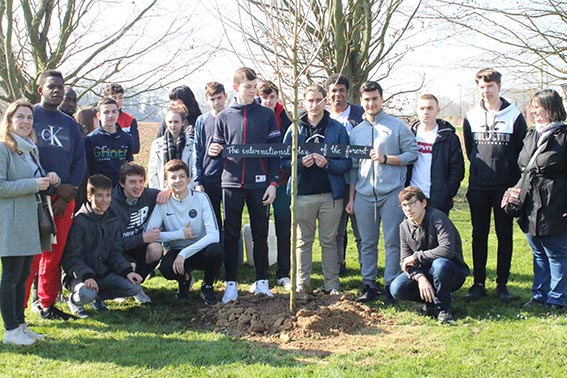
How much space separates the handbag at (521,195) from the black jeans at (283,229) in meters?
2.24

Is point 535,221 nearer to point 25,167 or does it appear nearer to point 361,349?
point 361,349

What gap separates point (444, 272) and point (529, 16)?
10.4 m

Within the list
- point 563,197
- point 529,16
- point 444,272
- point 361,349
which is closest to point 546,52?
point 529,16

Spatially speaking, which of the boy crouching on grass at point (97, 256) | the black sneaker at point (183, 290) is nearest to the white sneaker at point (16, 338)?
the boy crouching on grass at point (97, 256)

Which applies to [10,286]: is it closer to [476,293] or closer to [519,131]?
[476,293]

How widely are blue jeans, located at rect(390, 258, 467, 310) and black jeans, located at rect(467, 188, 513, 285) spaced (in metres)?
0.75

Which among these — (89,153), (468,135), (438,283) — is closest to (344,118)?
(468,135)

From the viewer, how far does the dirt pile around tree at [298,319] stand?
501 centimetres

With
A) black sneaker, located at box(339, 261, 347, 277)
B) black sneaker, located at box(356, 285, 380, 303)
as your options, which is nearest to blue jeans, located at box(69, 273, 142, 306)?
black sneaker, located at box(356, 285, 380, 303)

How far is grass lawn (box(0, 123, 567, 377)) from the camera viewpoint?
13.9 feet

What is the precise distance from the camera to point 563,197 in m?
5.44

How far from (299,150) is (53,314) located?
107 inches

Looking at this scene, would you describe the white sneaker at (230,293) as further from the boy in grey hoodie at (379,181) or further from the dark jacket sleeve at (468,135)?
the dark jacket sleeve at (468,135)

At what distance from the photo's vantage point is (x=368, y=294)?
5930mm
